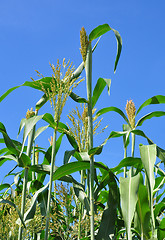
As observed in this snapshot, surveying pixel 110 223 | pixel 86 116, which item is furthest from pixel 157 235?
pixel 86 116

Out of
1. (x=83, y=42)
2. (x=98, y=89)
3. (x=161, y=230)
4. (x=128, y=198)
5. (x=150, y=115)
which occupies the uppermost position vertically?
(x=83, y=42)

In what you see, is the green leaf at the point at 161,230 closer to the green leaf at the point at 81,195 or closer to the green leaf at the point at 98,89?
the green leaf at the point at 81,195

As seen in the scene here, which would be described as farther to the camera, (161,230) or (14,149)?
(14,149)

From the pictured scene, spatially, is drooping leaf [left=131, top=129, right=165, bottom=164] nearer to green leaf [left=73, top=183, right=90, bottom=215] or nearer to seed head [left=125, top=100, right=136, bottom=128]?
seed head [left=125, top=100, right=136, bottom=128]

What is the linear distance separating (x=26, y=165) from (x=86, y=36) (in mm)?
847

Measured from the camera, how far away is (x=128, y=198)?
4.84 ft

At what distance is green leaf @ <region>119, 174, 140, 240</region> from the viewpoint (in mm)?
1401

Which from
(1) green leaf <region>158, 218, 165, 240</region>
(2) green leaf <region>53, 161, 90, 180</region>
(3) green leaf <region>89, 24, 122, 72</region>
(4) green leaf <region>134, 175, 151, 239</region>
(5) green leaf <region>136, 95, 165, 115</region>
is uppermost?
(3) green leaf <region>89, 24, 122, 72</region>

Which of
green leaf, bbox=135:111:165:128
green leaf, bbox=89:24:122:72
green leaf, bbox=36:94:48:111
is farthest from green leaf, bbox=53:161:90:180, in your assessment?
green leaf, bbox=89:24:122:72

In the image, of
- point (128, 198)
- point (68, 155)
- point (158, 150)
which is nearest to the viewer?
point (128, 198)

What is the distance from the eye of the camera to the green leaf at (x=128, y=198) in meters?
1.40

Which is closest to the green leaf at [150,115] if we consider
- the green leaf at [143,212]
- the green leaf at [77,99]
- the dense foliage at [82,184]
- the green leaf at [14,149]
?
the dense foliage at [82,184]

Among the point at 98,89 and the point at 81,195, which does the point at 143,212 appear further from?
the point at 98,89

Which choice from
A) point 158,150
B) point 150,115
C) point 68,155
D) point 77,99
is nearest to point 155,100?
point 150,115
